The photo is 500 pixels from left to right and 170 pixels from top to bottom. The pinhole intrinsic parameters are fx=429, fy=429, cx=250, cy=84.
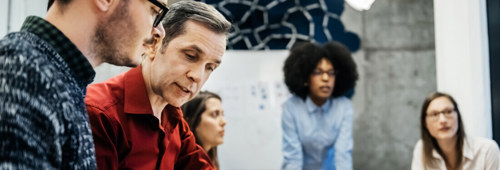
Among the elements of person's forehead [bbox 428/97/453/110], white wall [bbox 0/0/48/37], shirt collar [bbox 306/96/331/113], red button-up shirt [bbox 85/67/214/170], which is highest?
white wall [bbox 0/0/48/37]

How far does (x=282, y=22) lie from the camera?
485 centimetres

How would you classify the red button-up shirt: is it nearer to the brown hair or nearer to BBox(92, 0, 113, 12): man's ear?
BBox(92, 0, 113, 12): man's ear

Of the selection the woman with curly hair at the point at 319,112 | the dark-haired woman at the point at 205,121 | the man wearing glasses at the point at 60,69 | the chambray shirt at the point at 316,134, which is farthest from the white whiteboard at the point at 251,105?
the man wearing glasses at the point at 60,69

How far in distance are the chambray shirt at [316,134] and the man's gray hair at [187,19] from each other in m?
2.47

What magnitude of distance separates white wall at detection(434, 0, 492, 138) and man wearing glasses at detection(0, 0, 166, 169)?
3166 mm

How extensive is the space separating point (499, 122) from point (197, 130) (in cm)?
227

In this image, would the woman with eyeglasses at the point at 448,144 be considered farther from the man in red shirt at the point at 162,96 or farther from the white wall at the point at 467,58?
the man in red shirt at the point at 162,96

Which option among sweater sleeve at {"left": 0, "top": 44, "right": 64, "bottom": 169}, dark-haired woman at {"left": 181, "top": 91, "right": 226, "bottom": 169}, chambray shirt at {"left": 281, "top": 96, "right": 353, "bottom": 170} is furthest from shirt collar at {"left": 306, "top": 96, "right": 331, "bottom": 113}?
sweater sleeve at {"left": 0, "top": 44, "right": 64, "bottom": 169}

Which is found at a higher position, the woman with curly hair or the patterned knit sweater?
the patterned knit sweater

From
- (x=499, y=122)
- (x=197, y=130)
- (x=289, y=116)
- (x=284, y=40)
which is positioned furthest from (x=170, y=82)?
(x=284, y=40)

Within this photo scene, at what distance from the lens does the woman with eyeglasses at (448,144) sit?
2848 millimetres

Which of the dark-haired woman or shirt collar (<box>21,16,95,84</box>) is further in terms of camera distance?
the dark-haired woman

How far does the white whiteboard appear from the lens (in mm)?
4441

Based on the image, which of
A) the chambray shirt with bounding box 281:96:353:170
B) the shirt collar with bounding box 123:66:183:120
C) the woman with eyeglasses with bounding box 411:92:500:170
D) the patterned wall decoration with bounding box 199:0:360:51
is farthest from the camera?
the patterned wall decoration with bounding box 199:0:360:51
